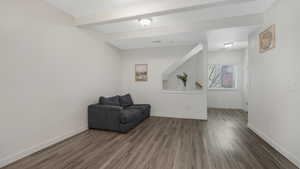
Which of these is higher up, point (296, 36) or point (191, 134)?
point (296, 36)

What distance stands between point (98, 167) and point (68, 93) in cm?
192

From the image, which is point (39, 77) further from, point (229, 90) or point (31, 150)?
point (229, 90)

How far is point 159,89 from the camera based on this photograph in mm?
4949

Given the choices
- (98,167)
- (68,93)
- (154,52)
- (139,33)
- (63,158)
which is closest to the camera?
(98,167)

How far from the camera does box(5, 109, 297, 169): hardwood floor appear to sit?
1987mm

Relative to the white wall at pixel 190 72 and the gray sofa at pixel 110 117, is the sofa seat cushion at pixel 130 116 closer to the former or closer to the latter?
the gray sofa at pixel 110 117

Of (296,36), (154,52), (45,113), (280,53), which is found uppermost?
(154,52)

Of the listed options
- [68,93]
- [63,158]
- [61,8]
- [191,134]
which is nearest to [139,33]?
[61,8]

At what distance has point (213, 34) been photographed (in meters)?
3.56

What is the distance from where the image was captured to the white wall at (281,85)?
1973mm

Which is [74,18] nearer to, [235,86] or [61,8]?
[61,8]

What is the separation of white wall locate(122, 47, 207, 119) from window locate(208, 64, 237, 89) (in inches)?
99.9

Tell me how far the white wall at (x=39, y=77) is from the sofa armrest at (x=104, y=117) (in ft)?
0.67

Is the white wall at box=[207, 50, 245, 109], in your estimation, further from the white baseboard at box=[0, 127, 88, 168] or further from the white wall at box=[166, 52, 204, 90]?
the white baseboard at box=[0, 127, 88, 168]
